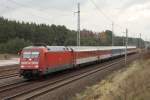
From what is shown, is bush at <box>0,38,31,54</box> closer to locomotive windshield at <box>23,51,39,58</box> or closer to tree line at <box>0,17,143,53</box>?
tree line at <box>0,17,143,53</box>

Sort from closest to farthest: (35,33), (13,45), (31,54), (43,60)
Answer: (43,60) → (31,54) → (13,45) → (35,33)

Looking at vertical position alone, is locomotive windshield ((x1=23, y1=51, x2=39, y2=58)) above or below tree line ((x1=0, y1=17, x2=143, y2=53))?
below

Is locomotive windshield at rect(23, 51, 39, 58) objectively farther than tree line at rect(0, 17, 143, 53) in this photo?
No

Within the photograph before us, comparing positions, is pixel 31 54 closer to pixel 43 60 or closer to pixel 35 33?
pixel 43 60

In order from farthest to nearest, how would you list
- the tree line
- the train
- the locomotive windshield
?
the tree line → the locomotive windshield → the train

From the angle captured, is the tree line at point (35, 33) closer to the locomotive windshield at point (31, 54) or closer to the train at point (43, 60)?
the train at point (43, 60)

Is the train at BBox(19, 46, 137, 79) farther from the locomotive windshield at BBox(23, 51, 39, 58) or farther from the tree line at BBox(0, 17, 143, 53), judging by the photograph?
the tree line at BBox(0, 17, 143, 53)

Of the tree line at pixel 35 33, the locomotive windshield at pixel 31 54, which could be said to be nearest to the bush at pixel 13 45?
the tree line at pixel 35 33

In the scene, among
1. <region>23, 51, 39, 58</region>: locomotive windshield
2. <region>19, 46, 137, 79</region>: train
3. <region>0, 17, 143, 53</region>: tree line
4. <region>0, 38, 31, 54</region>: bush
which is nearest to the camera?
<region>19, 46, 137, 79</region>: train

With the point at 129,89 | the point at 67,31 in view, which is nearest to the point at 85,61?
the point at 129,89

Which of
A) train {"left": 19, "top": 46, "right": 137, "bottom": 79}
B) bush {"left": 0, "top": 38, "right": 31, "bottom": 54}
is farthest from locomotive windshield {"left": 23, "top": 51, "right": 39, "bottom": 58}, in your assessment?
bush {"left": 0, "top": 38, "right": 31, "bottom": 54}

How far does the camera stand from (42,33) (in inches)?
4328

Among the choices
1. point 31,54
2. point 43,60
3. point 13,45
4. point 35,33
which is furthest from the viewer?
point 35,33

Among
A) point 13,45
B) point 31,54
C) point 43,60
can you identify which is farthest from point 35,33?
point 43,60
